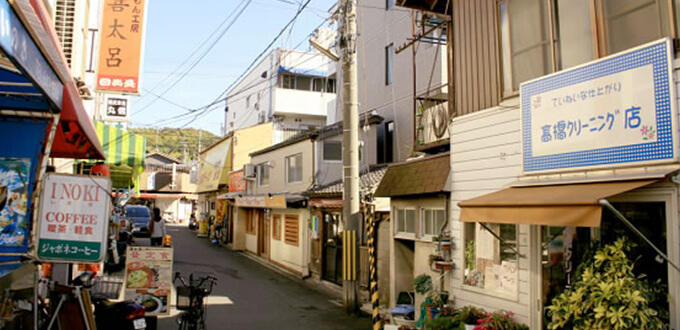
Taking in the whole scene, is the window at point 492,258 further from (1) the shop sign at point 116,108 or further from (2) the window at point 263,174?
(2) the window at point 263,174

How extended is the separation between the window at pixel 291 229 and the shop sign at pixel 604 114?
524 inches

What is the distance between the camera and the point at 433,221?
990 centimetres


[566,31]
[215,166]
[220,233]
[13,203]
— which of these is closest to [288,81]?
[215,166]

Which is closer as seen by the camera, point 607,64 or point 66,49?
point 607,64

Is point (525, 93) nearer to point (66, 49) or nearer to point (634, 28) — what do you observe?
point (634, 28)

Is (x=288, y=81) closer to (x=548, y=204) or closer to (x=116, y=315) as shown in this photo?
(x=116, y=315)

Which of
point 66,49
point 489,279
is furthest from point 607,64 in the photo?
point 66,49

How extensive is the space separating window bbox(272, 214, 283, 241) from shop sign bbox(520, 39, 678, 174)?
15598 millimetres

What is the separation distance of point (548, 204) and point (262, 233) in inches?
796

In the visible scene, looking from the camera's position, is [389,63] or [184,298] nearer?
[184,298]

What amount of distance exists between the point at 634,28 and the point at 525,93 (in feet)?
5.27

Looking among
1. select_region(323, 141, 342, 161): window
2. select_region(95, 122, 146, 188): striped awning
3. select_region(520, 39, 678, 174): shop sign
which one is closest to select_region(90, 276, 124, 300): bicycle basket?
select_region(95, 122, 146, 188): striped awning

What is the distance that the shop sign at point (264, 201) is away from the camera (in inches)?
738

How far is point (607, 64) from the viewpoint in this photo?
19.1 ft
